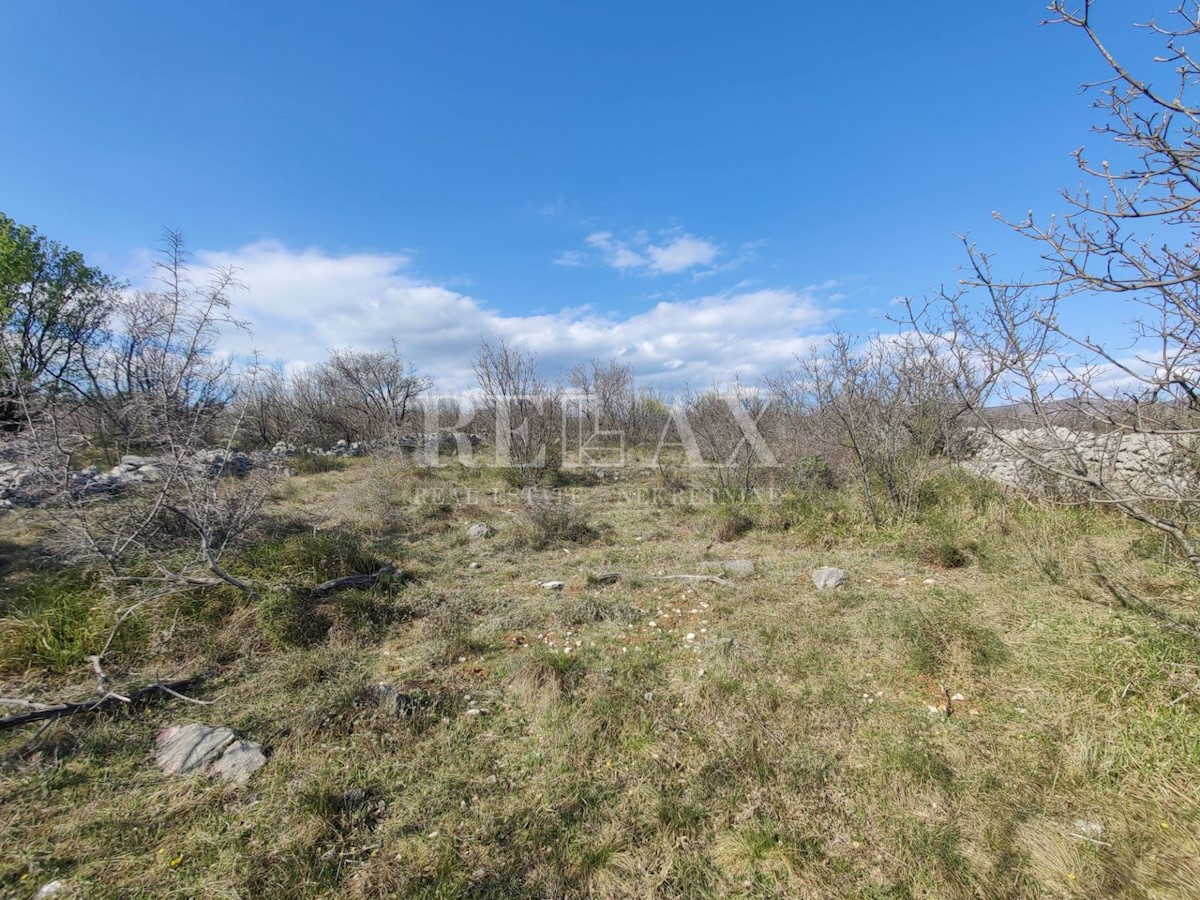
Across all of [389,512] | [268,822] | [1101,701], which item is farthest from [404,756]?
[389,512]

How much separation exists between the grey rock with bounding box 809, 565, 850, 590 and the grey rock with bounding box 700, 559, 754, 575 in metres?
0.61

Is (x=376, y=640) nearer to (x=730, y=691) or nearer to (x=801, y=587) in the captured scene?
(x=730, y=691)

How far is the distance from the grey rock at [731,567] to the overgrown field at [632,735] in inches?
7.9

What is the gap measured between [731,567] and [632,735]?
265 centimetres

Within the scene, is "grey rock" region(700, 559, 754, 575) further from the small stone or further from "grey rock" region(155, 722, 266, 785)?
"grey rock" region(155, 722, 266, 785)

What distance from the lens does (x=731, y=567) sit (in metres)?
4.78

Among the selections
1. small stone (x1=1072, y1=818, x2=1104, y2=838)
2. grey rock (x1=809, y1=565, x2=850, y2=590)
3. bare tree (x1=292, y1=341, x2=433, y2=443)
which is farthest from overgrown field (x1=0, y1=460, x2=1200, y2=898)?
bare tree (x1=292, y1=341, x2=433, y2=443)

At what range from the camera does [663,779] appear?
7.07ft

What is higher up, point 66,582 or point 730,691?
point 66,582

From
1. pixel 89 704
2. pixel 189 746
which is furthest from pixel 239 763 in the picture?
pixel 89 704

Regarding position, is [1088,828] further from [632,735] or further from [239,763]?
[239,763]

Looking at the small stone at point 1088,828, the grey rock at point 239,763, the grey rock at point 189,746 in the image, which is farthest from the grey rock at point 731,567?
the grey rock at point 189,746

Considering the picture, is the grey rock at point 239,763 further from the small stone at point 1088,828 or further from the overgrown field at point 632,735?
the small stone at point 1088,828

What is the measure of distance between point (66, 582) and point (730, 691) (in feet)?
17.0
